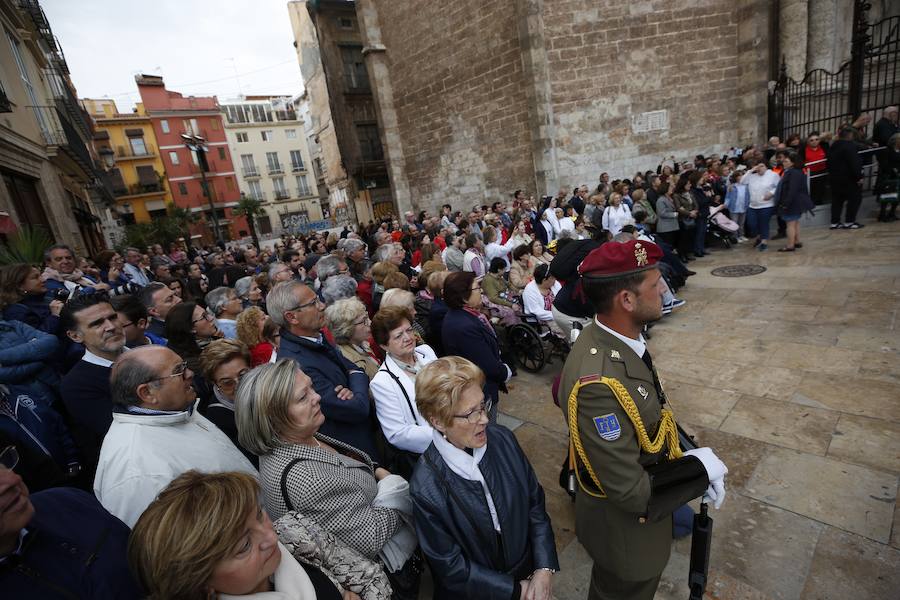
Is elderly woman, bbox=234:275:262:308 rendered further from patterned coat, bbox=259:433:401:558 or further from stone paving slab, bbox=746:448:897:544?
stone paving slab, bbox=746:448:897:544

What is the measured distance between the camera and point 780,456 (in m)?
3.02

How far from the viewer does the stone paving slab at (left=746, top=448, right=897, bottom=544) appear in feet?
8.00

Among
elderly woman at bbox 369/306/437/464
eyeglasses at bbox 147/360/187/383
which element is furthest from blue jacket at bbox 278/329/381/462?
eyeglasses at bbox 147/360/187/383

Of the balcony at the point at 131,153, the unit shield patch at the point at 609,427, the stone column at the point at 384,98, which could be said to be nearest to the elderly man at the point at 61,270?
the unit shield patch at the point at 609,427

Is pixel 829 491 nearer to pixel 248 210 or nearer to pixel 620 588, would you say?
pixel 620 588

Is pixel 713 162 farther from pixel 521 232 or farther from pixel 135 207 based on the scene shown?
pixel 135 207

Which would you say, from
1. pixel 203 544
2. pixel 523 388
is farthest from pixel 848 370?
pixel 203 544

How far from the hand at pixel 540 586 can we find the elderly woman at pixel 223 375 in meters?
1.70

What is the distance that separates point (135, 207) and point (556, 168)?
1600 inches

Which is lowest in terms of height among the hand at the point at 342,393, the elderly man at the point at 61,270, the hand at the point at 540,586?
the hand at the point at 540,586

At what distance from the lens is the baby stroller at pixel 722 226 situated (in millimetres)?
8398

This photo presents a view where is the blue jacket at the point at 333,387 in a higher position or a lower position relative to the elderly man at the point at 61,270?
lower

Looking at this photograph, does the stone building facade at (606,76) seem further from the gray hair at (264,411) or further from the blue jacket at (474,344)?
the gray hair at (264,411)

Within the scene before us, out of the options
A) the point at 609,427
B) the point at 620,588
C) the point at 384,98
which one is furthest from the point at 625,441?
the point at 384,98
